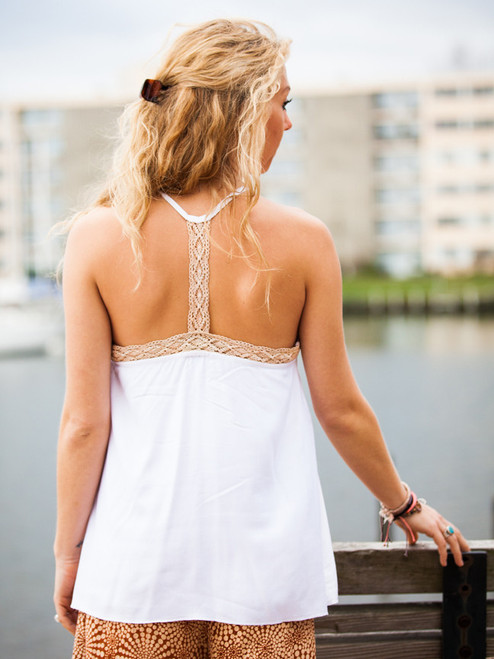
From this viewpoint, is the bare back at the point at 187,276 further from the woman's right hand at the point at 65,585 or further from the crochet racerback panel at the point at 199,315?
the woman's right hand at the point at 65,585

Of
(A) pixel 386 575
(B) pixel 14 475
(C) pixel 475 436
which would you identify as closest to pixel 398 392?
(C) pixel 475 436

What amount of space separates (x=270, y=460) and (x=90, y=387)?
0.26 metres

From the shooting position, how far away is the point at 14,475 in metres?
11.3

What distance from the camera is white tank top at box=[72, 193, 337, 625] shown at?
104cm

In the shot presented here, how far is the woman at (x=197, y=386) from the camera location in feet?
3.42

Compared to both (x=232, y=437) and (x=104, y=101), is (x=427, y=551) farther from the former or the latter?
(x=104, y=101)

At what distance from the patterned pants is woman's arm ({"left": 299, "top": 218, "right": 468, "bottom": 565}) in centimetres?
26

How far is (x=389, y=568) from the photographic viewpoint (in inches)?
53.2

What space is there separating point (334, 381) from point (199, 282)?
9.9 inches

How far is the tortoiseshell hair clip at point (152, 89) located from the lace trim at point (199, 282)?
0.65 feet

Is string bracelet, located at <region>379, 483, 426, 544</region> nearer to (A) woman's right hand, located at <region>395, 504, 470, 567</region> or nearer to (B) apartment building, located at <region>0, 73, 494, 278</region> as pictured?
(A) woman's right hand, located at <region>395, 504, 470, 567</region>

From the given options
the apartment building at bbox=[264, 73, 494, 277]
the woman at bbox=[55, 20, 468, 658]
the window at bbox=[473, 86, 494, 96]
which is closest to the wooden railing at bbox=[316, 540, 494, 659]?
the woman at bbox=[55, 20, 468, 658]

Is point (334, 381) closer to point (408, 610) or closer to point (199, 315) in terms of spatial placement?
point (199, 315)

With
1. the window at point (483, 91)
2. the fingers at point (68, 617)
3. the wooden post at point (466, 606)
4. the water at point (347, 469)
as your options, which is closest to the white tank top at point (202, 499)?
the fingers at point (68, 617)
